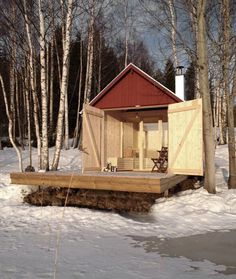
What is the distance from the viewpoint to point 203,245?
18.5ft

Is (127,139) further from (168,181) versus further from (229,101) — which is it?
(168,181)

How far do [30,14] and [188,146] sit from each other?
7144 millimetres

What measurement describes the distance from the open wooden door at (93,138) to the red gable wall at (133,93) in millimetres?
491

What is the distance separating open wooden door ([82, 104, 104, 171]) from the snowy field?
8.90ft

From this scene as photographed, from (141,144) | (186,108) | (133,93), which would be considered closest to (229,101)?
(186,108)

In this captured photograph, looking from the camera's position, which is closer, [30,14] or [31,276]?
[31,276]

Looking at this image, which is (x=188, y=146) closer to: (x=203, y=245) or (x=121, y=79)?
(x=121, y=79)

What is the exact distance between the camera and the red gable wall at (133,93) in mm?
11227

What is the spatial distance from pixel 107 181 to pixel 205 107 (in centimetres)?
358

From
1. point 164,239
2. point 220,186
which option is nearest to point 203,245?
point 164,239

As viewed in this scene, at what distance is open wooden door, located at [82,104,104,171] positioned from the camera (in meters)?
11.1

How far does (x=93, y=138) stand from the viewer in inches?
458

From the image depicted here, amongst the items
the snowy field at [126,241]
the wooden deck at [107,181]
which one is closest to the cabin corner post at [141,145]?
the wooden deck at [107,181]

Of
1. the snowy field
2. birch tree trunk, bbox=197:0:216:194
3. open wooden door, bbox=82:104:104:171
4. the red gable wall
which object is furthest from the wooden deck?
the red gable wall
